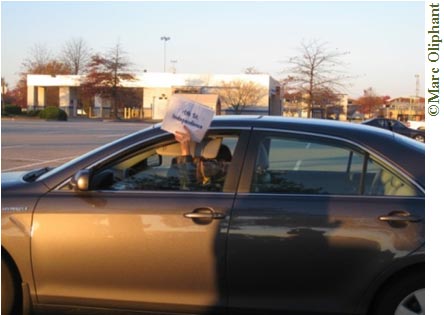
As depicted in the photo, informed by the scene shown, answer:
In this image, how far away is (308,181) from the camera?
3744mm

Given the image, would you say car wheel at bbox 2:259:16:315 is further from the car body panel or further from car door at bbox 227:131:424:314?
car door at bbox 227:131:424:314

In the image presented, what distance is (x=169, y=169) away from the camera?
3.96 m

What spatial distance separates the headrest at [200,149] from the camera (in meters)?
3.94

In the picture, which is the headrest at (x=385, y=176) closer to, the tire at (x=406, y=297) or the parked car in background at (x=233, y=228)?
the parked car in background at (x=233, y=228)

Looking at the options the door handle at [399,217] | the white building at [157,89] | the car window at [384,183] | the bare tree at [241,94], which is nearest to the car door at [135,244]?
the car window at [384,183]

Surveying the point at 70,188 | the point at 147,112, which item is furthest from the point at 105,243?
the point at 147,112

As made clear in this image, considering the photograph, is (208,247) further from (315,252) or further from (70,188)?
(70,188)

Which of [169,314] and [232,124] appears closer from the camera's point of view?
[169,314]

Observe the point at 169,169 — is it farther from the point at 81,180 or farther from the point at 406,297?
the point at 406,297

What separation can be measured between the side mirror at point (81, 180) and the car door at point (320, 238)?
101 cm

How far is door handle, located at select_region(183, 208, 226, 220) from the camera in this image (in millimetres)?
3568

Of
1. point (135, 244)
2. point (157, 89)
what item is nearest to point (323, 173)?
point (135, 244)

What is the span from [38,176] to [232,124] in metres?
1.58

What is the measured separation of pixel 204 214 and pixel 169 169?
1.77 ft
